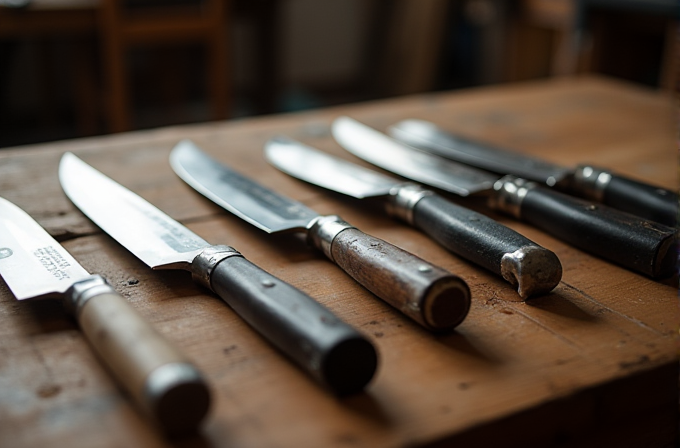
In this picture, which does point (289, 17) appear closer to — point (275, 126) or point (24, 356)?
point (275, 126)

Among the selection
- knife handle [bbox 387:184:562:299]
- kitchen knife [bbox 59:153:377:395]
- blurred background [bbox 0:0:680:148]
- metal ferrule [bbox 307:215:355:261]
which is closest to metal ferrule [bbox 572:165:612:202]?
knife handle [bbox 387:184:562:299]

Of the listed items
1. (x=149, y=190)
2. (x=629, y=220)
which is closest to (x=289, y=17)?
(x=149, y=190)

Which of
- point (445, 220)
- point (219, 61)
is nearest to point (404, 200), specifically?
point (445, 220)

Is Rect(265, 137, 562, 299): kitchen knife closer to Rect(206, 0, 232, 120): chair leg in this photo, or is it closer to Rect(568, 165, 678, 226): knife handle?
Rect(568, 165, 678, 226): knife handle

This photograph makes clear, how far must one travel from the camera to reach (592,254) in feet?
2.46

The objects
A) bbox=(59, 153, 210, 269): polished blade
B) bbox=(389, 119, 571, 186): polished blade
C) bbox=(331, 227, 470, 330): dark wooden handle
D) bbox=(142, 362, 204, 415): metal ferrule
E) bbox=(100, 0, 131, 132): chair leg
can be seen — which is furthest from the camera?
bbox=(100, 0, 131, 132): chair leg

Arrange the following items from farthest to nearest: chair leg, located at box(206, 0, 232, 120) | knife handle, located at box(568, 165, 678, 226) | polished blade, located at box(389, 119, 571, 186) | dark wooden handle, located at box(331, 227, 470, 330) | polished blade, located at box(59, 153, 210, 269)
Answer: chair leg, located at box(206, 0, 232, 120) → polished blade, located at box(389, 119, 571, 186) → knife handle, located at box(568, 165, 678, 226) → polished blade, located at box(59, 153, 210, 269) → dark wooden handle, located at box(331, 227, 470, 330)

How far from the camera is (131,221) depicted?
2.42 ft

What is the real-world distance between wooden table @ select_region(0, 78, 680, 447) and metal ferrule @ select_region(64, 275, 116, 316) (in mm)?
27

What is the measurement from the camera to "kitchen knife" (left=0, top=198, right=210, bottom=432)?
441 mm

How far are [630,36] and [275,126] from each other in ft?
5.74

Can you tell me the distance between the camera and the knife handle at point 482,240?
628mm

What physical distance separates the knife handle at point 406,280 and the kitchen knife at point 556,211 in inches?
9.2

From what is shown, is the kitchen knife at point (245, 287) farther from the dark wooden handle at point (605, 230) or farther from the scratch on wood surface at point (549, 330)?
the dark wooden handle at point (605, 230)
